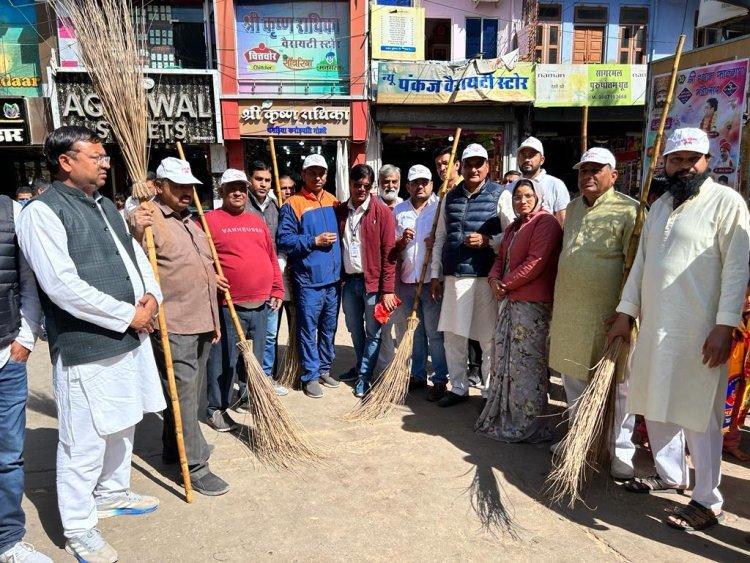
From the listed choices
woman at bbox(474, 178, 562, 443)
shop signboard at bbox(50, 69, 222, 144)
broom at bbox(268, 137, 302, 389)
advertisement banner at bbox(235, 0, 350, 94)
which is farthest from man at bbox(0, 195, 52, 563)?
advertisement banner at bbox(235, 0, 350, 94)

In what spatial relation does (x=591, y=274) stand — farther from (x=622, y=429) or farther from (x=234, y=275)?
(x=234, y=275)

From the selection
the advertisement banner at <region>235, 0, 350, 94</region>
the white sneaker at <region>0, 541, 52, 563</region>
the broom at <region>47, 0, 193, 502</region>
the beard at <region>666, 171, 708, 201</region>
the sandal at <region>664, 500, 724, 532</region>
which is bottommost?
the sandal at <region>664, 500, 724, 532</region>

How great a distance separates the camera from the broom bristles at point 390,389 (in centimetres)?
380

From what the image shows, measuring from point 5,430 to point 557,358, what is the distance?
273 cm

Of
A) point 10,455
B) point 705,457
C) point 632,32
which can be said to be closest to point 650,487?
point 705,457

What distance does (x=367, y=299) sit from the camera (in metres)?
4.21

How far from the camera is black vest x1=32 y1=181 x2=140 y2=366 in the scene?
2.16 m

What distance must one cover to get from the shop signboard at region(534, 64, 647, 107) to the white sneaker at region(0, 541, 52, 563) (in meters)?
12.5

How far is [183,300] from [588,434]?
2204 mm

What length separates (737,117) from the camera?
14.4 ft

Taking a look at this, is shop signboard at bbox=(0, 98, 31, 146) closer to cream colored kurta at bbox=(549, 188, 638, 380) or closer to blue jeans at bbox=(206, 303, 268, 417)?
blue jeans at bbox=(206, 303, 268, 417)

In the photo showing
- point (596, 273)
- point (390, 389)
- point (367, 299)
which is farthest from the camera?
point (367, 299)

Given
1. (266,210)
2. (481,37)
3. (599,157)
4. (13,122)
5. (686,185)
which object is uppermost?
(481,37)

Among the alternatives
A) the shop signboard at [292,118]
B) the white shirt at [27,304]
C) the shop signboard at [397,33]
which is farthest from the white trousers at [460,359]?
the shop signboard at [397,33]
